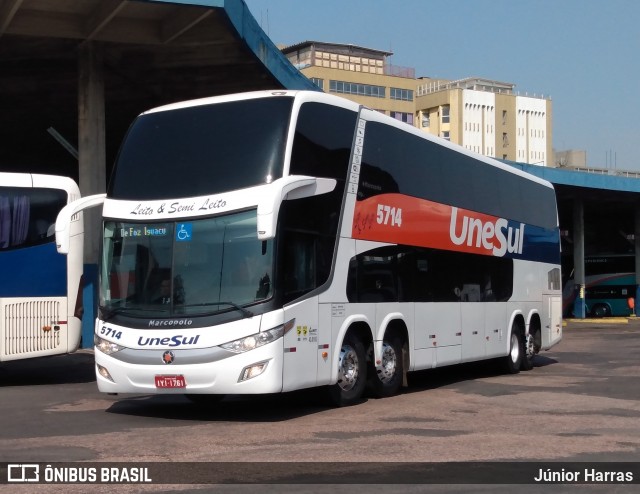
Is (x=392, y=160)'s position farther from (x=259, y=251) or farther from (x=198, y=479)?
(x=198, y=479)

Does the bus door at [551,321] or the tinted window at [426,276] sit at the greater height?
the tinted window at [426,276]

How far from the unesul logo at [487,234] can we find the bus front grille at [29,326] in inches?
263

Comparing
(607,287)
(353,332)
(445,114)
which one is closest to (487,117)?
(445,114)

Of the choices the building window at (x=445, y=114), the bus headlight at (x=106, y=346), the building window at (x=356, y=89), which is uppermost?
the building window at (x=356, y=89)

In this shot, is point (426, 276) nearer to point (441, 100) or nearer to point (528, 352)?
point (528, 352)

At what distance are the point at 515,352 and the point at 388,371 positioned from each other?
6.35 metres

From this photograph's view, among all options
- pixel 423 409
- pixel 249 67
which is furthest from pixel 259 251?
pixel 249 67

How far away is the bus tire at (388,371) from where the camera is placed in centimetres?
1352

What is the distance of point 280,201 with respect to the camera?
1079 centimetres

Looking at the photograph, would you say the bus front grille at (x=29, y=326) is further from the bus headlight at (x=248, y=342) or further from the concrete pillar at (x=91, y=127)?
the concrete pillar at (x=91, y=127)

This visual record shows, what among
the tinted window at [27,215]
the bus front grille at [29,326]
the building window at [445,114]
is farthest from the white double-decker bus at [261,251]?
the building window at [445,114]

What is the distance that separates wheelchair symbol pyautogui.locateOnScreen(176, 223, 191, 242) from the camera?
1140 cm

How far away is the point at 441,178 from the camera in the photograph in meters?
16.0

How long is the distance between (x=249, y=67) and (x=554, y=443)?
58.1ft
